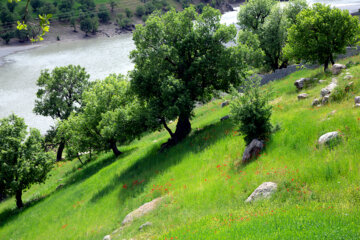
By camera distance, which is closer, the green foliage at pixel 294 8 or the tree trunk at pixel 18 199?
the tree trunk at pixel 18 199

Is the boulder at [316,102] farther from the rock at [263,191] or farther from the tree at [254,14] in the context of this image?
the tree at [254,14]

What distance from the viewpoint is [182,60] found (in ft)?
85.9

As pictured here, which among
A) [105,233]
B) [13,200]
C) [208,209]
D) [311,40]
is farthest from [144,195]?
[13,200]

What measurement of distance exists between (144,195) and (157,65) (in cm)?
1191

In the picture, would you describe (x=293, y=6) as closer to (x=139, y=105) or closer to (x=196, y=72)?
(x=196, y=72)

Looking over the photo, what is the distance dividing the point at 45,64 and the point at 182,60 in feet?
269

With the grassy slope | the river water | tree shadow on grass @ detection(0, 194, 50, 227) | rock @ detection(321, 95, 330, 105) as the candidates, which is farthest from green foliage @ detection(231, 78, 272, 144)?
the river water

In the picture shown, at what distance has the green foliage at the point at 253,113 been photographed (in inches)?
653

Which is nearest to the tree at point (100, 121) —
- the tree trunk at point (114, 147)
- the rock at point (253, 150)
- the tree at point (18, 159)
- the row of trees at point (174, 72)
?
the tree trunk at point (114, 147)

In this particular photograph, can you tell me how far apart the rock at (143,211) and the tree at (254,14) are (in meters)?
44.7

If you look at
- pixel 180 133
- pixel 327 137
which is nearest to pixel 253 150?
pixel 327 137

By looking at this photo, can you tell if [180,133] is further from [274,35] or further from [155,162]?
[274,35]

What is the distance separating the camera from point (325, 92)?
1914 cm

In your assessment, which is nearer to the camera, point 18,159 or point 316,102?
point 316,102
